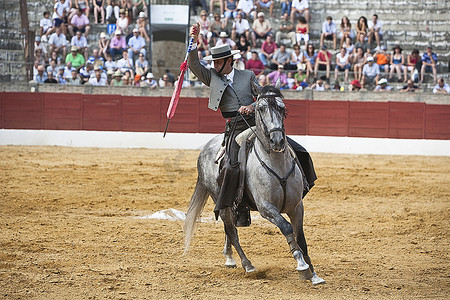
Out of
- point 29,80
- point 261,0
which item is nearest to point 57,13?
point 29,80

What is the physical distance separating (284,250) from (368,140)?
435 inches

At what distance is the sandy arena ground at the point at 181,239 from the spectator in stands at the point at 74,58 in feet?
15.3

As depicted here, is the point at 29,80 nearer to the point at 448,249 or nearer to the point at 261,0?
the point at 261,0

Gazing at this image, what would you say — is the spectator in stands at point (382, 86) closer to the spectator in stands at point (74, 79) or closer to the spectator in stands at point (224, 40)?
the spectator in stands at point (224, 40)

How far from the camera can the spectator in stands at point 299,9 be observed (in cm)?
1992

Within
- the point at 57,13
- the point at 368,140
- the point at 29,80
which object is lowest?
the point at 368,140

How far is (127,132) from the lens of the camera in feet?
58.6

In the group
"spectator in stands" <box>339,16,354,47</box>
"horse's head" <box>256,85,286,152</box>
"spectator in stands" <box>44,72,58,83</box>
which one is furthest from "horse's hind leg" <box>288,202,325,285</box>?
"spectator in stands" <box>339,16,354,47</box>

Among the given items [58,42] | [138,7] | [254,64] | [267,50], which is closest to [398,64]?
[267,50]

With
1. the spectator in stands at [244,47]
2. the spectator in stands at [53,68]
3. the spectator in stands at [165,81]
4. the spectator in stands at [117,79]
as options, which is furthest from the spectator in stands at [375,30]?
the spectator in stands at [53,68]

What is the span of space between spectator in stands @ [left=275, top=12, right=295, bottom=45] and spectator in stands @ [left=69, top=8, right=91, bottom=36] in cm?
528

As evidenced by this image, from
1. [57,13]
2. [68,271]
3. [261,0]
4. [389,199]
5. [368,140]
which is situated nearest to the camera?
[68,271]

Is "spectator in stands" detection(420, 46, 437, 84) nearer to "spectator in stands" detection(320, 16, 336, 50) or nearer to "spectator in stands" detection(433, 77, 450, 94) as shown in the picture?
"spectator in stands" detection(433, 77, 450, 94)

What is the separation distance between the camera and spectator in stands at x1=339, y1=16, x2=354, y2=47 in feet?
62.7
